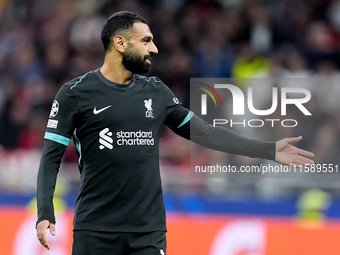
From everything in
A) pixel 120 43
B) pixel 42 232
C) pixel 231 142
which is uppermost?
pixel 120 43

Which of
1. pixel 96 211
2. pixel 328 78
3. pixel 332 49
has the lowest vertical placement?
pixel 96 211

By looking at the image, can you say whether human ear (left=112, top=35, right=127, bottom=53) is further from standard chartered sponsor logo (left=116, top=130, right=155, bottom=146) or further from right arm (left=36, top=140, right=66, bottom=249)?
right arm (left=36, top=140, right=66, bottom=249)

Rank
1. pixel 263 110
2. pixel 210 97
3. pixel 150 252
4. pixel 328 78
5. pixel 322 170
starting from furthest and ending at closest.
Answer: pixel 328 78 → pixel 322 170 → pixel 263 110 → pixel 210 97 → pixel 150 252

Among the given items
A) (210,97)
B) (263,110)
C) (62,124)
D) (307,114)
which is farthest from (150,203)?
(307,114)

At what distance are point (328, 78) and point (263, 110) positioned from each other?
2.09 metres

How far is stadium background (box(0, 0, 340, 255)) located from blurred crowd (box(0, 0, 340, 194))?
20mm

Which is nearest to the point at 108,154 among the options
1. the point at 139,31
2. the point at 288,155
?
the point at 139,31

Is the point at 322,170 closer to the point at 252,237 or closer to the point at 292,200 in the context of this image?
the point at 292,200

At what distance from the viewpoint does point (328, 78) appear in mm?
7594

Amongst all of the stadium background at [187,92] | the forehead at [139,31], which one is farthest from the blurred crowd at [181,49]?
the forehead at [139,31]

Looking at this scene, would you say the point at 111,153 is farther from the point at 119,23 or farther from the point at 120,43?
the point at 119,23

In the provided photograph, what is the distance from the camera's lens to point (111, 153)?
3.56 m

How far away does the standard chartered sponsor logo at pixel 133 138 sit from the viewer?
3.56 meters

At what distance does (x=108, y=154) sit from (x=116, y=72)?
533 millimetres
